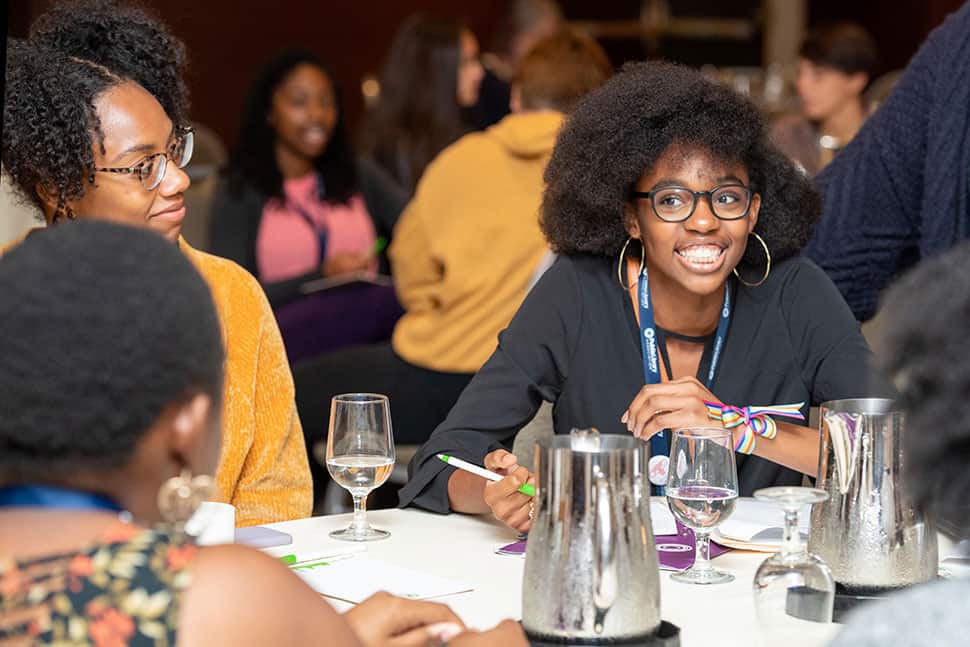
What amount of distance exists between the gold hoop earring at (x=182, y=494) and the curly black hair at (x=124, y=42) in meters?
1.28

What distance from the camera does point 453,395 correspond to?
3906 millimetres

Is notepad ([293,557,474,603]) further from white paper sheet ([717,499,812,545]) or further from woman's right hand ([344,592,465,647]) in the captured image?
white paper sheet ([717,499,812,545])

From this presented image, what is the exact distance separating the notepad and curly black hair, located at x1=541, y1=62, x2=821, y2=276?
0.96 m

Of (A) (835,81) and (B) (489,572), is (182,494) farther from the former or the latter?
(A) (835,81)

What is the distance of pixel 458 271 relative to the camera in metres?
3.97

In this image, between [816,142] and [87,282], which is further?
[816,142]

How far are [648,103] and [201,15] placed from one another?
554cm

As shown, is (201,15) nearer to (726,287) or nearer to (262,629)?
(726,287)

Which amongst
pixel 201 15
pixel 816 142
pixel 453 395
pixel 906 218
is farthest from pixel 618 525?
pixel 201 15

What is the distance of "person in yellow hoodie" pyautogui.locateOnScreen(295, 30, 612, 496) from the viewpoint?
3.90 meters

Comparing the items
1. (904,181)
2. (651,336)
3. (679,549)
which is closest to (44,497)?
(679,549)

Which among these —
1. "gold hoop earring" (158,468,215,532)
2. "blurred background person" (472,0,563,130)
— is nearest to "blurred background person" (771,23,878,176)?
"blurred background person" (472,0,563,130)

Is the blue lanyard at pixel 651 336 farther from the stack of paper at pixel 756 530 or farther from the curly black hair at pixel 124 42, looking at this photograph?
the curly black hair at pixel 124 42

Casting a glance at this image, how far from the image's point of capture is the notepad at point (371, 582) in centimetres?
171
